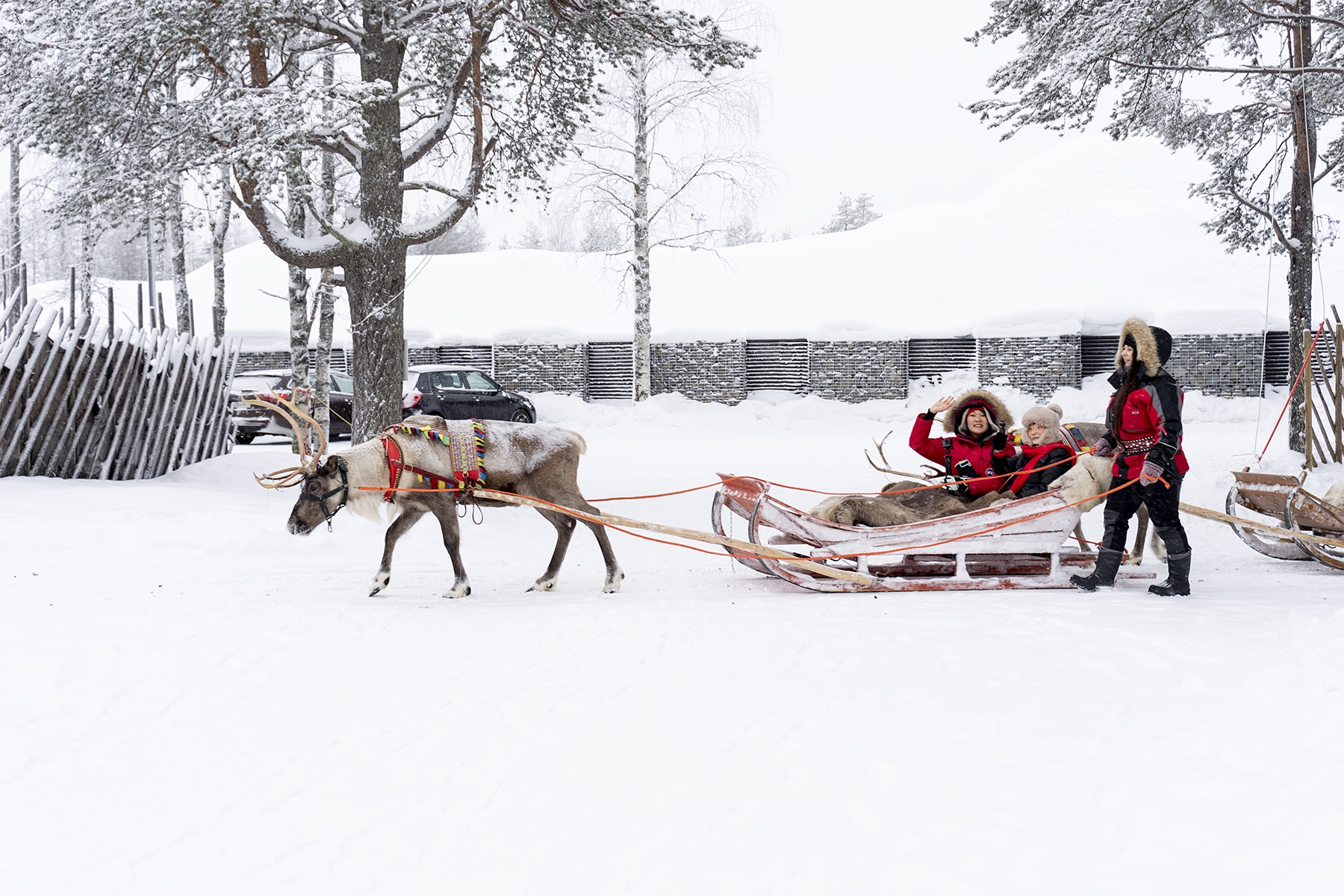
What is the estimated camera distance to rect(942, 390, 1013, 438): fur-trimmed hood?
699 centimetres

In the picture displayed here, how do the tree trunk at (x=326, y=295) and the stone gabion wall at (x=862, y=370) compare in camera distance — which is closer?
the tree trunk at (x=326, y=295)

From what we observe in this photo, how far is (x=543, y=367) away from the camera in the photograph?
25.5 m

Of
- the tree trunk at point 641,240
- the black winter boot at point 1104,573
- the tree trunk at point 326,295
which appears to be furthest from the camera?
the tree trunk at point 641,240

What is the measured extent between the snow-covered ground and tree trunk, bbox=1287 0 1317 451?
778 centimetres

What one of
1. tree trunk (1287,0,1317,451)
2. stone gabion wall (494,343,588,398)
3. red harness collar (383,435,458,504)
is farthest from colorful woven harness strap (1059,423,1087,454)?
stone gabion wall (494,343,588,398)

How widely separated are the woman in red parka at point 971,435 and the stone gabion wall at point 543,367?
727 inches

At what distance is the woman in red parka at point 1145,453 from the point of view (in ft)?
19.2

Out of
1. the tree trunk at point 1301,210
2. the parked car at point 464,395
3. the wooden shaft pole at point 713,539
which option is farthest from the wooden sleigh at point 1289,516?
the parked car at point 464,395

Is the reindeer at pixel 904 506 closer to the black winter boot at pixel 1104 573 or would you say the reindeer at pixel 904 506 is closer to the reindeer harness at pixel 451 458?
the black winter boot at pixel 1104 573

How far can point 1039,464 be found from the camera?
6840 mm

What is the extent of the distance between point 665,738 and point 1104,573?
3696 millimetres

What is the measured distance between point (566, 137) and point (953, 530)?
695 centimetres

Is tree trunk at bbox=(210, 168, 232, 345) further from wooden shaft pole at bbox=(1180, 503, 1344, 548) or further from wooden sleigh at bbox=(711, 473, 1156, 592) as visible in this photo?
wooden shaft pole at bbox=(1180, 503, 1344, 548)

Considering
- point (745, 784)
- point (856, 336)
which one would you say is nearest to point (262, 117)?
point (745, 784)
